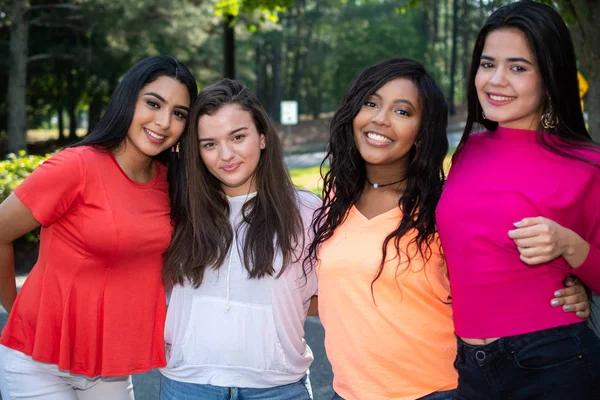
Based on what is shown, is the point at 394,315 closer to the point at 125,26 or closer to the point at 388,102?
the point at 388,102

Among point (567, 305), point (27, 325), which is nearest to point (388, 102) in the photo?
point (567, 305)

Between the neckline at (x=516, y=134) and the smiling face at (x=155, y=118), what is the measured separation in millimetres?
1553

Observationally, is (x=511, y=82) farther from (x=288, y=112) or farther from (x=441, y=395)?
(x=288, y=112)

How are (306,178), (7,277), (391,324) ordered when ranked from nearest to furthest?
(391,324) < (7,277) < (306,178)

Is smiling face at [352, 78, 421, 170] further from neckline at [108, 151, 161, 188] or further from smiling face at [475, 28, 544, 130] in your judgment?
A: neckline at [108, 151, 161, 188]

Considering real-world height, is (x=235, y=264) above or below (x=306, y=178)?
above

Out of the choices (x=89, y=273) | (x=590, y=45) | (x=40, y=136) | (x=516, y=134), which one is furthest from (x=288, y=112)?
(x=40, y=136)

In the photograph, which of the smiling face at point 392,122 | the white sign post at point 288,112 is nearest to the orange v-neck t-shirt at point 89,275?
the smiling face at point 392,122

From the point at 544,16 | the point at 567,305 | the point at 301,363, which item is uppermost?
the point at 544,16

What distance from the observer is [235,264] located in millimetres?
3053

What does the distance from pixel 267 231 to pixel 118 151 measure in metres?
0.88

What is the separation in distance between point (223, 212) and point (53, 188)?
0.77 m

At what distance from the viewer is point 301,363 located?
307 centimetres

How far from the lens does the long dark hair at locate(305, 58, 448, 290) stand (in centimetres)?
285
